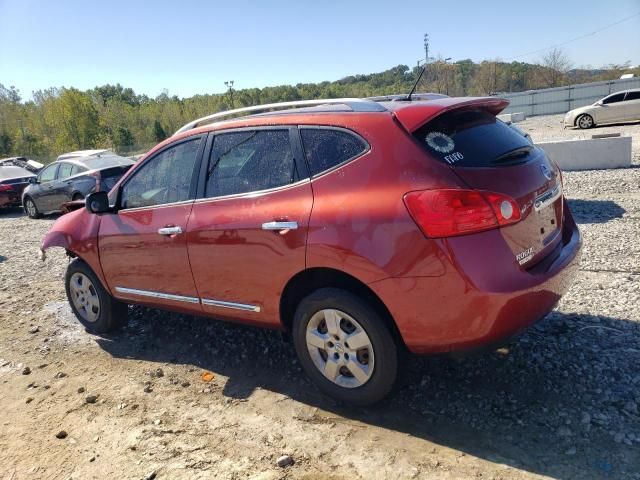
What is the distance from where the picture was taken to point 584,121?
72.3ft

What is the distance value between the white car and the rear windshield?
867 inches

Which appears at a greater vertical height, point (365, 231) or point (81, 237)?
point (365, 231)

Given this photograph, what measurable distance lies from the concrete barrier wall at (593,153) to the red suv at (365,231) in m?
8.61

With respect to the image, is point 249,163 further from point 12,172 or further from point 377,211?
point 12,172

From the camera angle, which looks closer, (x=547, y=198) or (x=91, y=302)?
(x=547, y=198)

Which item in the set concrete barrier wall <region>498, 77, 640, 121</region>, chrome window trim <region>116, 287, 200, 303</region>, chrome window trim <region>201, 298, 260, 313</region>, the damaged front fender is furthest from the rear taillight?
concrete barrier wall <region>498, 77, 640, 121</region>

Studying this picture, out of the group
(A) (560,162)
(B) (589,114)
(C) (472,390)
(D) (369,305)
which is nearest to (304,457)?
(D) (369,305)

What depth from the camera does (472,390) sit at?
317cm

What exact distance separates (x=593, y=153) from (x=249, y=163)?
9.93 metres

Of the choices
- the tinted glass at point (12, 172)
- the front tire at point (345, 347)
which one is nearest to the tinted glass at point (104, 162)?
the tinted glass at point (12, 172)

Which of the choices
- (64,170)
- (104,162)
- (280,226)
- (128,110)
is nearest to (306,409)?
(280,226)

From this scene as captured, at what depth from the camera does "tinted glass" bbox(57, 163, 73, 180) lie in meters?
12.7

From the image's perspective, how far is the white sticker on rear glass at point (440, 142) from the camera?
9.08 ft

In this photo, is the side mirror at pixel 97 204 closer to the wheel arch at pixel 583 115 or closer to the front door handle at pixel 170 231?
the front door handle at pixel 170 231
